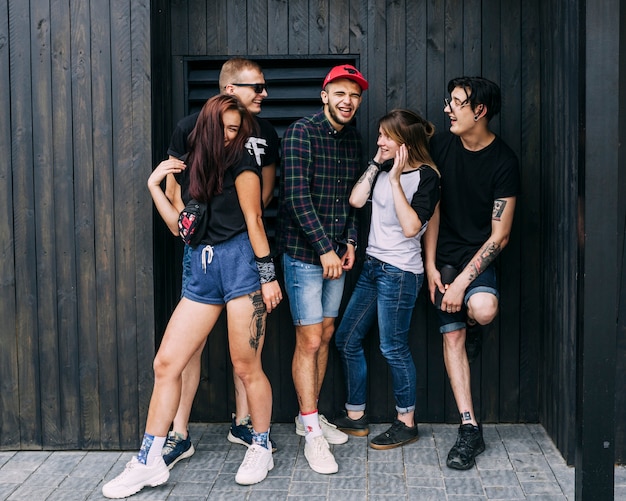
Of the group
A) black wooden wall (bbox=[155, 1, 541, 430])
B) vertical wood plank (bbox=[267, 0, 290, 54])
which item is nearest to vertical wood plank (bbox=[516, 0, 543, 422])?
black wooden wall (bbox=[155, 1, 541, 430])

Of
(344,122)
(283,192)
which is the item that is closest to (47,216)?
(283,192)

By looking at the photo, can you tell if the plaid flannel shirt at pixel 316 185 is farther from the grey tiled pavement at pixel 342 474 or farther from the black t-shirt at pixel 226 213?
the grey tiled pavement at pixel 342 474

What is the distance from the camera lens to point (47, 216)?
439 cm

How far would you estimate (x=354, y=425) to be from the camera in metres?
4.62

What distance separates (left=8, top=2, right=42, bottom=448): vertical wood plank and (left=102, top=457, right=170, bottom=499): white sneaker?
91 centimetres

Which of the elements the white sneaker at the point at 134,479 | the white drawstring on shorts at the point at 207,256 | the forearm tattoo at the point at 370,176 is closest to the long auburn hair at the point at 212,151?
the white drawstring on shorts at the point at 207,256

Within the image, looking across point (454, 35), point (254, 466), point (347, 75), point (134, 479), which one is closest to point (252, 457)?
point (254, 466)

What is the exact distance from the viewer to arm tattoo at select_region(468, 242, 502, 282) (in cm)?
426

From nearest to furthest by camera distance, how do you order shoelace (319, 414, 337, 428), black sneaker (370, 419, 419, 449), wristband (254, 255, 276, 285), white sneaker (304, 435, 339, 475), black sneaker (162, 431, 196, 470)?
wristband (254, 255, 276, 285) < white sneaker (304, 435, 339, 475) < black sneaker (162, 431, 196, 470) < black sneaker (370, 419, 419, 449) < shoelace (319, 414, 337, 428)

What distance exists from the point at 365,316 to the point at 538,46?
1922 mm

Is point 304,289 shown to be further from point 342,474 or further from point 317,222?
point 342,474

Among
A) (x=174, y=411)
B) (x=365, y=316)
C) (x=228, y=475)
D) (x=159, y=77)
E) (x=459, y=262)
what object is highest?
(x=159, y=77)

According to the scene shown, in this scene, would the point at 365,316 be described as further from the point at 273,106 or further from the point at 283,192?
the point at 273,106

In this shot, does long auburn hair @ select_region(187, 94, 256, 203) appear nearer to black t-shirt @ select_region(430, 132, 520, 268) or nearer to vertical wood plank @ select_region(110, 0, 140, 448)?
vertical wood plank @ select_region(110, 0, 140, 448)
